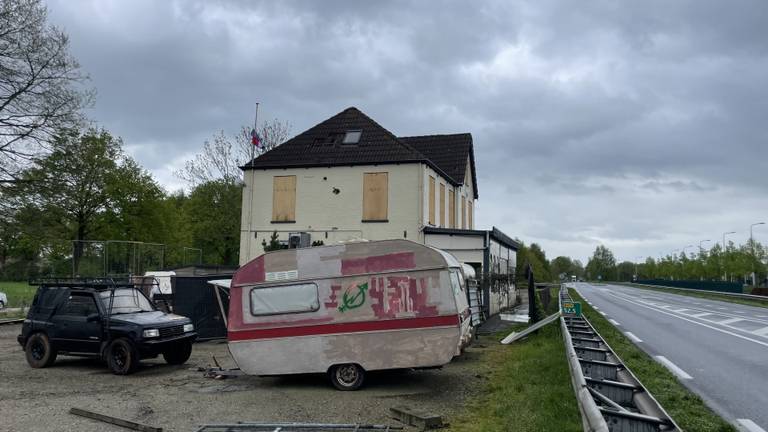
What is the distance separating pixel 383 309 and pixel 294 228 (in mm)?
16857

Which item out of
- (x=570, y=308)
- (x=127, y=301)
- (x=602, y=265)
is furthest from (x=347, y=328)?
(x=602, y=265)

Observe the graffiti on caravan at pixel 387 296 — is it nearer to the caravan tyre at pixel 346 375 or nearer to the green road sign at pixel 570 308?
the caravan tyre at pixel 346 375

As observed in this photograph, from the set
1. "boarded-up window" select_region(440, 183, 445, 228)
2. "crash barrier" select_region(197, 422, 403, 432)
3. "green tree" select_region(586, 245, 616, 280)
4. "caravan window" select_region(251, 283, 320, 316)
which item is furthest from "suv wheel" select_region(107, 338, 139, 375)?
"green tree" select_region(586, 245, 616, 280)

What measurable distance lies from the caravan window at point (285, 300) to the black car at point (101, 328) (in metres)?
3.13

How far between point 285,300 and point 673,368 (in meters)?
7.81

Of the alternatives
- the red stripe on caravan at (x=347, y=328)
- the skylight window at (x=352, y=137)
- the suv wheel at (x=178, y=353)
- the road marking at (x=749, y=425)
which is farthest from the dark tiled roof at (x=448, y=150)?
the road marking at (x=749, y=425)

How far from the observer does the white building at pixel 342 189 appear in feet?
82.0

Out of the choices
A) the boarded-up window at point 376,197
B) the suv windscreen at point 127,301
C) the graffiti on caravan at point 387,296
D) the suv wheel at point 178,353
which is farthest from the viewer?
the boarded-up window at point 376,197

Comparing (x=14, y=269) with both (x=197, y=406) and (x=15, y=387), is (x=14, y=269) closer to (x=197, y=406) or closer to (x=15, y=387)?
(x=15, y=387)

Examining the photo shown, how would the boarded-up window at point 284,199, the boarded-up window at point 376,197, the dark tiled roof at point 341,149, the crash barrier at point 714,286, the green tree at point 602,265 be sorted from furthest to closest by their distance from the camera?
the green tree at point 602,265 → the crash barrier at point 714,286 → the boarded-up window at point 284,199 → the dark tiled roof at point 341,149 → the boarded-up window at point 376,197

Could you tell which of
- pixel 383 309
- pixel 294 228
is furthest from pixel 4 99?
pixel 383 309

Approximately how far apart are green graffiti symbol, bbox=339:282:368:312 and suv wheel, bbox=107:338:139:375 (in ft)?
16.4

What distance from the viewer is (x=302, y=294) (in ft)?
34.4

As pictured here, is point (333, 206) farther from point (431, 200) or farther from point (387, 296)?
point (387, 296)
